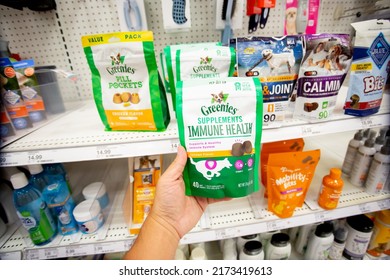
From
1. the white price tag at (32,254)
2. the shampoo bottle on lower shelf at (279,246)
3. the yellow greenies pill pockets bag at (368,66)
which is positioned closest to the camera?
the yellow greenies pill pockets bag at (368,66)

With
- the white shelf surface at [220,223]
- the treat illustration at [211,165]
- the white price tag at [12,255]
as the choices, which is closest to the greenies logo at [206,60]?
the treat illustration at [211,165]

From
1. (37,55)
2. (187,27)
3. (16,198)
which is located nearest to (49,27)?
(37,55)

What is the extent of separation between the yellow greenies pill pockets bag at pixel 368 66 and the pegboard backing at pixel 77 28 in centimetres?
55

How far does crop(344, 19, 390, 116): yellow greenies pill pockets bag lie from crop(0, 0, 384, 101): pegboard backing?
Answer: 0.55 meters

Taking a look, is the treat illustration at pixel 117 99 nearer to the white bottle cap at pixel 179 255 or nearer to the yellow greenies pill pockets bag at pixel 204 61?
the yellow greenies pill pockets bag at pixel 204 61

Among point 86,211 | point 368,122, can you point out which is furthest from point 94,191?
point 368,122

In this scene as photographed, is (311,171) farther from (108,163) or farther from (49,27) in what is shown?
(49,27)

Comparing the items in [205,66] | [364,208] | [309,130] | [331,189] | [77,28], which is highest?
[77,28]

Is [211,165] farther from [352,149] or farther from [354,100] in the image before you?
[352,149]

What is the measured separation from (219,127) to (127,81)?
Result: 1.22 ft

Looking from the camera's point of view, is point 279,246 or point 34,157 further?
point 279,246

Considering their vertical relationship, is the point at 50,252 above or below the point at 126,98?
below

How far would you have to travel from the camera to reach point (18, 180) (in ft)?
2.53

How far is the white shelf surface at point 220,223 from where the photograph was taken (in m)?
0.85
